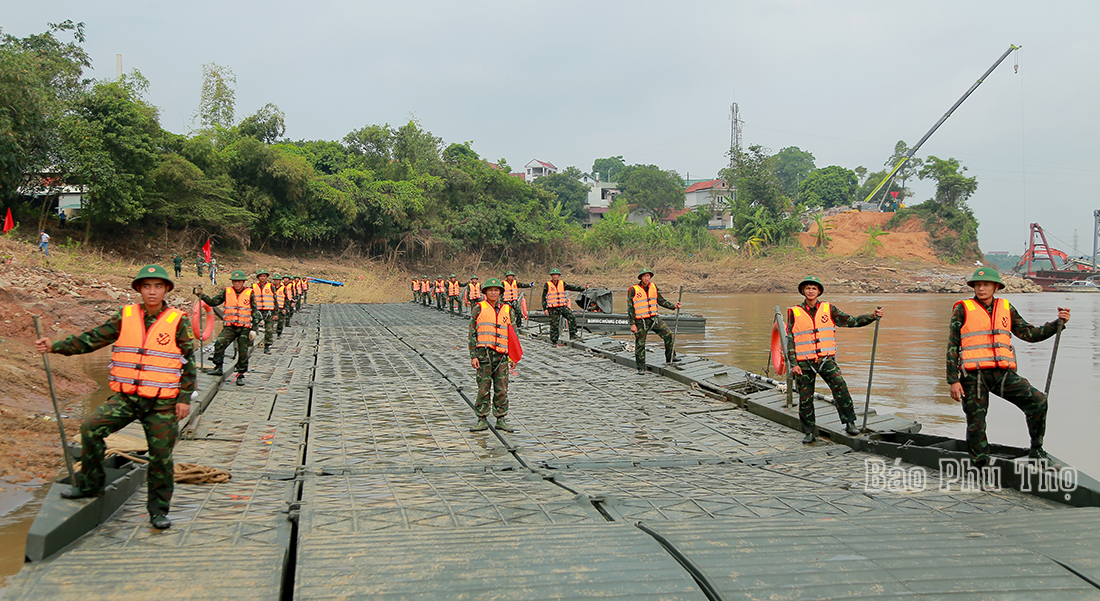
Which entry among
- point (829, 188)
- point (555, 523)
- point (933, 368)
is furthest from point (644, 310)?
point (829, 188)

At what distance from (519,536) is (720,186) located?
81347 millimetres

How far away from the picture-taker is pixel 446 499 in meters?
5.21

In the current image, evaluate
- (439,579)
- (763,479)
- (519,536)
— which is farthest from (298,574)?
(763,479)

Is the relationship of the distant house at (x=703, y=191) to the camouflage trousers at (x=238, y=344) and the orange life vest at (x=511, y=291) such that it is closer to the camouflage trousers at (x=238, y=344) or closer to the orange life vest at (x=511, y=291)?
the orange life vest at (x=511, y=291)

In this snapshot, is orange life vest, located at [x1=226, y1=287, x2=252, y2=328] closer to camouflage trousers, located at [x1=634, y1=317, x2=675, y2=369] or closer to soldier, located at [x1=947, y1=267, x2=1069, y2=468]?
camouflage trousers, located at [x1=634, y1=317, x2=675, y2=369]

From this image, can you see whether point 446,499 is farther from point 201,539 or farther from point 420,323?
point 420,323

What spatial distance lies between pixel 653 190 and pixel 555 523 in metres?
71.1

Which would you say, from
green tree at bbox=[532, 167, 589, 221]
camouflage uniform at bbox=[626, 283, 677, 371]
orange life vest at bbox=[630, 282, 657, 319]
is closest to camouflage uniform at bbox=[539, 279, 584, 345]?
camouflage uniform at bbox=[626, 283, 677, 371]

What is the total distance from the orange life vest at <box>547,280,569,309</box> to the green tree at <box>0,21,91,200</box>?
21742 millimetres

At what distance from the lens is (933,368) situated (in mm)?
16438

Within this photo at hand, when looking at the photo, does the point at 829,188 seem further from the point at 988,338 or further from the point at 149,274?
the point at 149,274

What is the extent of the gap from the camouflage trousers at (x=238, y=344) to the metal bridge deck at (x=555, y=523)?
2273mm

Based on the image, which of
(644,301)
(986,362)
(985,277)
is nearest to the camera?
(986,362)

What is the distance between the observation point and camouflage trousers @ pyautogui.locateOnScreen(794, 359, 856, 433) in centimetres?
725
